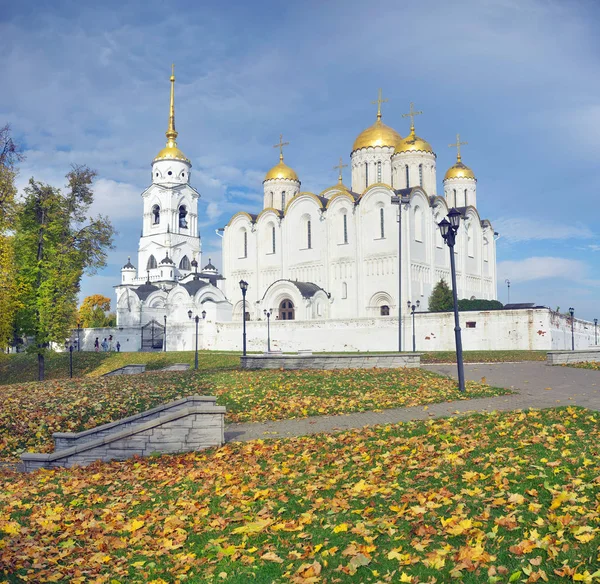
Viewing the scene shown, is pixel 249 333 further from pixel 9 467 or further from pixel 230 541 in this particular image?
pixel 230 541

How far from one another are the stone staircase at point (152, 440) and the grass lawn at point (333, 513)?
48 cm

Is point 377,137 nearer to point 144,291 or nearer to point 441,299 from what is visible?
point 441,299

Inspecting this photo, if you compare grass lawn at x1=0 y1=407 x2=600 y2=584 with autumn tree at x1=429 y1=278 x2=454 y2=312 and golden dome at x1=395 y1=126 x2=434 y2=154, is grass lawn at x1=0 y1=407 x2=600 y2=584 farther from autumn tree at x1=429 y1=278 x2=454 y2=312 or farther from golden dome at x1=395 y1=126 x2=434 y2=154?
golden dome at x1=395 y1=126 x2=434 y2=154

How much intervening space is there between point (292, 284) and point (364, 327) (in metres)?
10.6

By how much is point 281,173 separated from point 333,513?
196 ft

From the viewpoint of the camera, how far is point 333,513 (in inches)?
250

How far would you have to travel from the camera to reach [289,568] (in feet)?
17.3

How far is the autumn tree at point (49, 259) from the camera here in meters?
30.0

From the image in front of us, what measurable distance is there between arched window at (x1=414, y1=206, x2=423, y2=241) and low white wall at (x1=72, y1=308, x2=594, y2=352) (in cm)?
1127

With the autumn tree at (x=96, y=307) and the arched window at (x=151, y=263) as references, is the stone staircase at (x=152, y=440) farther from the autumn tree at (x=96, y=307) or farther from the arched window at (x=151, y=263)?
the autumn tree at (x=96, y=307)

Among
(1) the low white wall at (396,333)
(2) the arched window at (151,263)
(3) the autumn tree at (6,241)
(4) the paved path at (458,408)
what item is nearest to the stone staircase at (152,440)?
(4) the paved path at (458,408)

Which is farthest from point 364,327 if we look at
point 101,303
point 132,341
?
point 101,303

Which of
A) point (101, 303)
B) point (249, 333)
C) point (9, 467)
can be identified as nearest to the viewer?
point (9, 467)

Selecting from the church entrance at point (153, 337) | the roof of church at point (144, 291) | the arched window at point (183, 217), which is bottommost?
the church entrance at point (153, 337)
